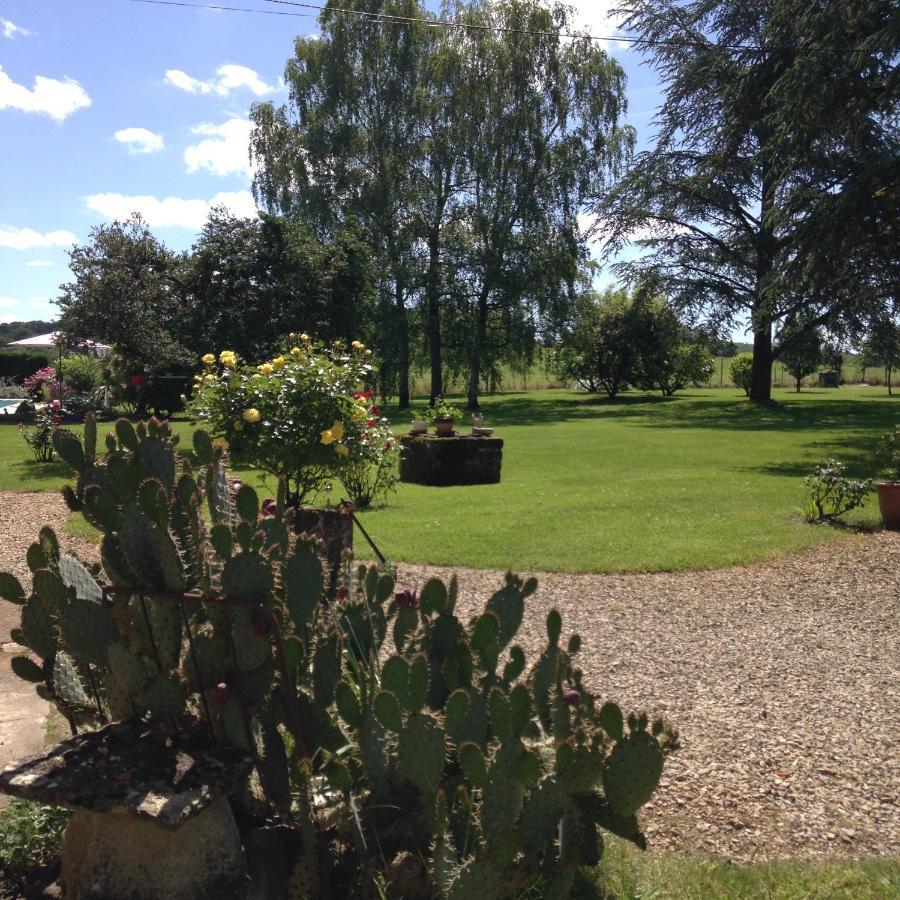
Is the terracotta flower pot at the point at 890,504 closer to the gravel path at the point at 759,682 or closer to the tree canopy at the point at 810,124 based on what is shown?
the gravel path at the point at 759,682

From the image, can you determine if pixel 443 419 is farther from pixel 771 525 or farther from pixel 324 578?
pixel 324 578

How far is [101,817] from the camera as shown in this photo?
2.27 metres

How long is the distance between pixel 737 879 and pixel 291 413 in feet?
16.9

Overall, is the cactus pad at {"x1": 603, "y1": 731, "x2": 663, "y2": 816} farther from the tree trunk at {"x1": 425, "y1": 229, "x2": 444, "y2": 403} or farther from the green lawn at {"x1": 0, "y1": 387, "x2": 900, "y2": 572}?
the tree trunk at {"x1": 425, "y1": 229, "x2": 444, "y2": 403}

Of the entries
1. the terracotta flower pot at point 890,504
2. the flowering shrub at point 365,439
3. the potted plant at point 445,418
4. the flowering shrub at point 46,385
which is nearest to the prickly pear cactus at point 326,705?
the flowering shrub at point 365,439

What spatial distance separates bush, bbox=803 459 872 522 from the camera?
969 cm

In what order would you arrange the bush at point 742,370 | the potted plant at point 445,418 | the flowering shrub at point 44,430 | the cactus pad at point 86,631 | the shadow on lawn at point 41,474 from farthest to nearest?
the bush at point 742,370 → the flowering shrub at point 44,430 → the potted plant at point 445,418 → the shadow on lawn at point 41,474 → the cactus pad at point 86,631

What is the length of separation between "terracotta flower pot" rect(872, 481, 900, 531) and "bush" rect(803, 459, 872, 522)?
245mm

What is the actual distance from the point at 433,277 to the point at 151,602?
99.9 feet

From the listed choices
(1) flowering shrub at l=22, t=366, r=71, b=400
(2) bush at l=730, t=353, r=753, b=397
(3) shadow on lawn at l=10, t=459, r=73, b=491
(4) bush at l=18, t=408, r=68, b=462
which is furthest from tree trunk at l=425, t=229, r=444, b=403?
(2) bush at l=730, t=353, r=753, b=397

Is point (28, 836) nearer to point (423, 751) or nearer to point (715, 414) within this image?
point (423, 751)

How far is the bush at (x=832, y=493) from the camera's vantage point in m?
9.69

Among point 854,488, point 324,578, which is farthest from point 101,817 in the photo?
point 854,488

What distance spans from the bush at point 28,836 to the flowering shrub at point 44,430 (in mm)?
13195
